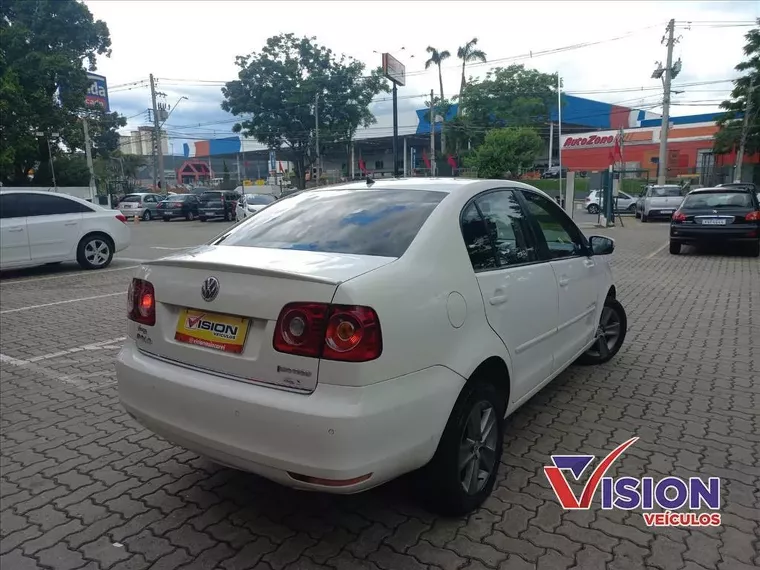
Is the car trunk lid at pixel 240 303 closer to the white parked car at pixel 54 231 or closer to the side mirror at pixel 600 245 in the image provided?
the side mirror at pixel 600 245

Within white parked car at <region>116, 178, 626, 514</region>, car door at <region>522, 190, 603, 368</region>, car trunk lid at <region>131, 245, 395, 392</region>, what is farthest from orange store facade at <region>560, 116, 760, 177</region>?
car trunk lid at <region>131, 245, 395, 392</region>

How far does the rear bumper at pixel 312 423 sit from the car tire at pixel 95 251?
9578mm

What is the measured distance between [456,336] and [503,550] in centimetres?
98

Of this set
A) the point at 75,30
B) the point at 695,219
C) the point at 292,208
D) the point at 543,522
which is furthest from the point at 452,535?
the point at 75,30

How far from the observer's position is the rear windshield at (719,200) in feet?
39.1

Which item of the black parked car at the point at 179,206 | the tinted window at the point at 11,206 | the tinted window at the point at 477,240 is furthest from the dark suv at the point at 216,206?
the tinted window at the point at 477,240

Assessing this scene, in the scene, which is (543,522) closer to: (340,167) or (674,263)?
(674,263)

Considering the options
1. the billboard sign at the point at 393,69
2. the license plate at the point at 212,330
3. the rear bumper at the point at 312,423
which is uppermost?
the billboard sign at the point at 393,69

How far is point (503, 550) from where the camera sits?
2.52 meters

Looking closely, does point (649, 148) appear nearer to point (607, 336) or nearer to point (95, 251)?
point (95, 251)

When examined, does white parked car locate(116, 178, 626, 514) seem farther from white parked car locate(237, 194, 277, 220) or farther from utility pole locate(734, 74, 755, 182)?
utility pole locate(734, 74, 755, 182)

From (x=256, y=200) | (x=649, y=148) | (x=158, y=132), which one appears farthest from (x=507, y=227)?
(x=649, y=148)

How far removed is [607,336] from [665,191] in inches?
908

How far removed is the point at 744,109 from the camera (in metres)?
34.5
